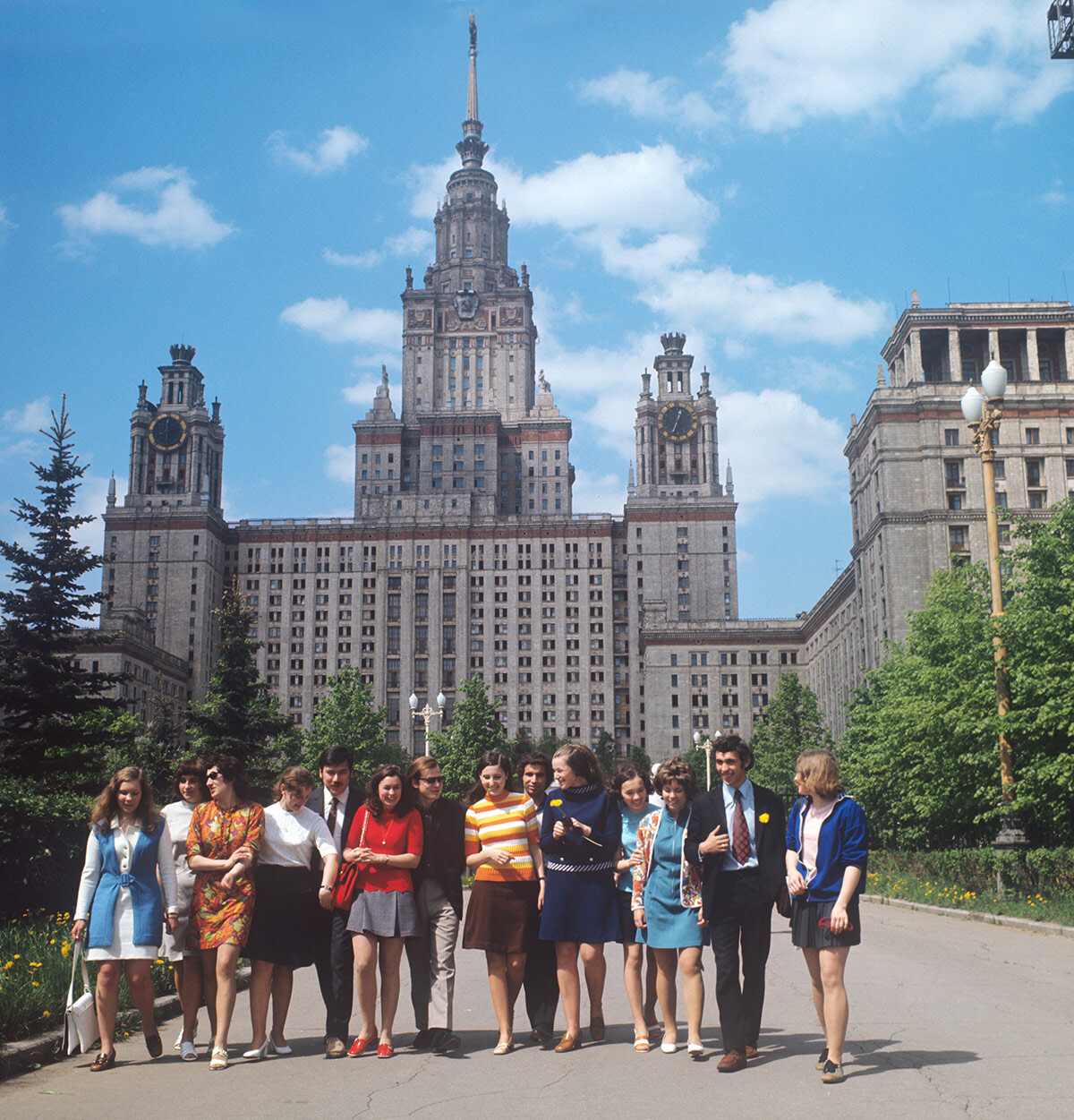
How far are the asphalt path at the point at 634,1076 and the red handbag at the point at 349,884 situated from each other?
118 cm

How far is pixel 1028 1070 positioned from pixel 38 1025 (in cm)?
778

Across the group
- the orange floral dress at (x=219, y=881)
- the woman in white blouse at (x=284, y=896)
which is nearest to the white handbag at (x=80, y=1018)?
the orange floral dress at (x=219, y=881)

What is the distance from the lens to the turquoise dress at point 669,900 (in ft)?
31.5

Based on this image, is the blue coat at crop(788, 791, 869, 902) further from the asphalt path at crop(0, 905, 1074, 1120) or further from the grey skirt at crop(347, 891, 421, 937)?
the grey skirt at crop(347, 891, 421, 937)

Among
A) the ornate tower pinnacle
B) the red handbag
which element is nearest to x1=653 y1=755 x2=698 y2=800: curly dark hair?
the red handbag

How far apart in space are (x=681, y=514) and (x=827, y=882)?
451 feet

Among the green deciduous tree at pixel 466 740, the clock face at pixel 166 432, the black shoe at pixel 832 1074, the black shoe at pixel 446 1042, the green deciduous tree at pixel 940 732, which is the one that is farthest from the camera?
the clock face at pixel 166 432

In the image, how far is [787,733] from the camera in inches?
3061

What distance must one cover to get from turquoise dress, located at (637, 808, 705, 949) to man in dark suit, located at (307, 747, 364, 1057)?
2.38 meters

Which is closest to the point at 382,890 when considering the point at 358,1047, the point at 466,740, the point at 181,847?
the point at 358,1047

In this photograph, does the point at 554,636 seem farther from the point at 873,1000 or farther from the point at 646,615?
the point at 873,1000

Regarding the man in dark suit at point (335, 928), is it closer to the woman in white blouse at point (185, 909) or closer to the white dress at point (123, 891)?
the woman in white blouse at point (185, 909)

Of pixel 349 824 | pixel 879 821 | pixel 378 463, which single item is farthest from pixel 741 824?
pixel 378 463

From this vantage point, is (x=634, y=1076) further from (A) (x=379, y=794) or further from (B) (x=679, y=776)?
(A) (x=379, y=794)
